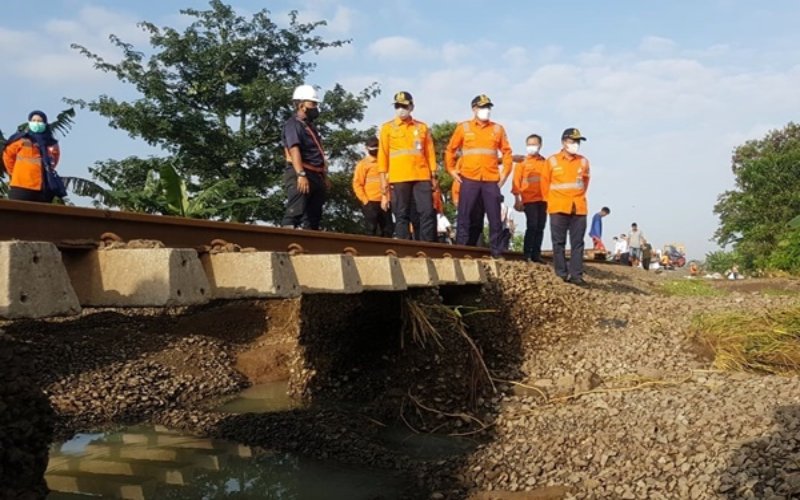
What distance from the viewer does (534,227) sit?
9.98 meters

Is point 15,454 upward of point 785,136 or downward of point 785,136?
downward

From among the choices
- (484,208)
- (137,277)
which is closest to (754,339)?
(484,208)

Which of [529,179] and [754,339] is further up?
[529,179]

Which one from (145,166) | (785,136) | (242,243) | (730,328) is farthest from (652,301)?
(785,136)

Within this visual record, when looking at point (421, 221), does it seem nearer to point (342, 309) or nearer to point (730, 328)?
point (342, 309)

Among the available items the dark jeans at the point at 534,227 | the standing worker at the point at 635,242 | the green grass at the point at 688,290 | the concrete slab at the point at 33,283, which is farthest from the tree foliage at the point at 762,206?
the concrete slab at the point at 33,283

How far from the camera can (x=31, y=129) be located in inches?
327

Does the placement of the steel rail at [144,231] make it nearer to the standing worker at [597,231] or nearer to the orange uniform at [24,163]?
the orange uniform at [24,163]

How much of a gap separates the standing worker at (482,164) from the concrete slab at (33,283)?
19.9 ft

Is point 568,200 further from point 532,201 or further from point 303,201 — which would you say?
point 303,201

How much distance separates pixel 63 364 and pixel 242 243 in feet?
19.1

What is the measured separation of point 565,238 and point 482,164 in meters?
1.59

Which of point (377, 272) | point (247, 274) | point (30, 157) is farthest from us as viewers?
point (30, 157)

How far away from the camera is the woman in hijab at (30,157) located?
8266mm
